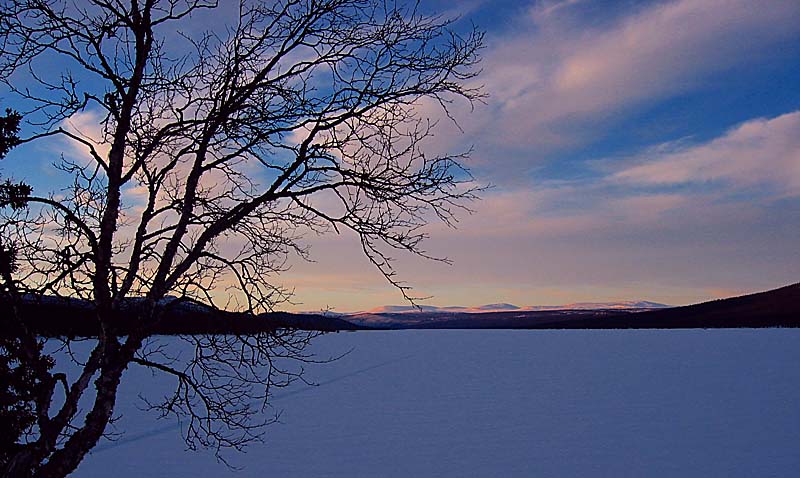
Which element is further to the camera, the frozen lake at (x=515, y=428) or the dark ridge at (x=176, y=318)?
the frozen lake at (x=515, y=428)

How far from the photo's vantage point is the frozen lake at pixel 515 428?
10.1 m

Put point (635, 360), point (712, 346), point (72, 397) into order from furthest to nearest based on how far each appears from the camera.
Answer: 1. point (712, 346)
2. point (635, 360)
3. point (72, 397)

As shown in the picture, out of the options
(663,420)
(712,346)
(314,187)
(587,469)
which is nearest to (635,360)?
(712,346)

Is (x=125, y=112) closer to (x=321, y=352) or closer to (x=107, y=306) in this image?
(x=107, y=306)

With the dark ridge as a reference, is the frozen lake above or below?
below

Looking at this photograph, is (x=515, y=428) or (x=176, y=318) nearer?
(x=176, y=318)

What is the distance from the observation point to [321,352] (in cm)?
3469

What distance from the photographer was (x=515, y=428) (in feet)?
42.4

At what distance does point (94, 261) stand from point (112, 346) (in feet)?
1.99

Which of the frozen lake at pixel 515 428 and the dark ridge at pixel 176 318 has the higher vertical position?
the dark ridge at pixel 176 318

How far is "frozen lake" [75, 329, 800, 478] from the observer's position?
1007 cm

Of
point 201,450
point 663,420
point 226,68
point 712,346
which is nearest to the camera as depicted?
point 226,68

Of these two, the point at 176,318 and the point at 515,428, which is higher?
the point at 176,318

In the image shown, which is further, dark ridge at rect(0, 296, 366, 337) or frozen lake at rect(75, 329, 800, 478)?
frozen lake at rect(75, 329, 800, 478)
